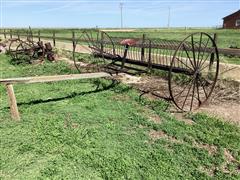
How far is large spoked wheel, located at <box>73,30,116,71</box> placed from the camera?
400 inches

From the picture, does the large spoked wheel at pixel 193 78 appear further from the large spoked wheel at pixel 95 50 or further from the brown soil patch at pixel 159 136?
the large spoked wheel at pixel 95 50

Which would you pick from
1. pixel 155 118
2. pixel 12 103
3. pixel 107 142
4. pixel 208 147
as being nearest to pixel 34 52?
pixel 12 103

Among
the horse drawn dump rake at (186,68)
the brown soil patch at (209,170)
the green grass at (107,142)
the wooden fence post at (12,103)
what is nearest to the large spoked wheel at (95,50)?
the horse drawn dump rake at (186,68)

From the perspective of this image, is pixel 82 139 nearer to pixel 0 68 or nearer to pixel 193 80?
pixel 193 80

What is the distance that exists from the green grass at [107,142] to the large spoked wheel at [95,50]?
10.2 feet

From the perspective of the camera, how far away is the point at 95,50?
1087 centimetres

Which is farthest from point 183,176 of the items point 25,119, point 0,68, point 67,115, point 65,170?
point 0,68

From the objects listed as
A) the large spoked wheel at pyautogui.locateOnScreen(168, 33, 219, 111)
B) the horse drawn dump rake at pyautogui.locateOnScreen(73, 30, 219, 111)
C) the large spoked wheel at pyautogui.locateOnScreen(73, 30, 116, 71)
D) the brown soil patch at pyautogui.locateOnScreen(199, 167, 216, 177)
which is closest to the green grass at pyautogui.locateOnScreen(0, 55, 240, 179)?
the brown soil patch at pyautogui.locateOnScreen(199, 167, 216, 177)

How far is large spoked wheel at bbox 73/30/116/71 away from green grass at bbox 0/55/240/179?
310 cm

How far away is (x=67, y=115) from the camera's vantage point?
6.23 meters

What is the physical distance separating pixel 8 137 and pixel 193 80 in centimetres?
400

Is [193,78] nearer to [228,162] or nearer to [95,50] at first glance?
[228,162]

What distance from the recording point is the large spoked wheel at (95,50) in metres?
10.2

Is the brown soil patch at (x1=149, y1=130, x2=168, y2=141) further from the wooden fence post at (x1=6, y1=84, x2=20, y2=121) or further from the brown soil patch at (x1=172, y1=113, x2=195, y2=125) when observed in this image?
the wooden fence post at (x1=6, y1=84, x2=20, y2=121)
